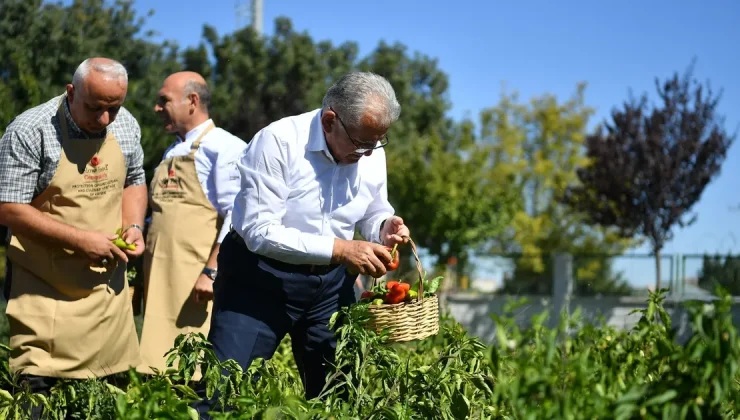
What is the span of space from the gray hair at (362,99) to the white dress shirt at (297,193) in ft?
0.47

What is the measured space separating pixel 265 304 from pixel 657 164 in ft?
72.1

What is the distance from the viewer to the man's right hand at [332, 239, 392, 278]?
3462 millimetres

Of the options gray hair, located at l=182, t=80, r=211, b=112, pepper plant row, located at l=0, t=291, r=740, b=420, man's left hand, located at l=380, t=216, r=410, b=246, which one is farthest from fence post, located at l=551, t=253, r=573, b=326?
man's left hand, located at l=380, t=216, r=410, b=246

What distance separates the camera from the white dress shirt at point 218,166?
16.7 ft

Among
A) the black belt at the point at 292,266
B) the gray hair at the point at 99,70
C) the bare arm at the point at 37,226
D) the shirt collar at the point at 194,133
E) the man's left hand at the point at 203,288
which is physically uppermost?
the gray hair at the point at 99,70

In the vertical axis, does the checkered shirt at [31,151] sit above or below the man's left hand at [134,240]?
above

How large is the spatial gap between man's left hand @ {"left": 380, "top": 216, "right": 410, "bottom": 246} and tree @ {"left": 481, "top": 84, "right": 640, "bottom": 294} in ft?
96.4

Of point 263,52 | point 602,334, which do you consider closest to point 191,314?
point 602,334

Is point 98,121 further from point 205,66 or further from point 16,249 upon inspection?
point 205,66

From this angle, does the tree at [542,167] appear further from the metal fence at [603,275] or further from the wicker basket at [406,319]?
the wicker basket at [406,319]

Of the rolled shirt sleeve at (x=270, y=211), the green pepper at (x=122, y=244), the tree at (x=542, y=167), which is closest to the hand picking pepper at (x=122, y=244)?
the green pepper at (x=122, y=244)

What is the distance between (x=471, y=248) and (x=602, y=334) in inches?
1027

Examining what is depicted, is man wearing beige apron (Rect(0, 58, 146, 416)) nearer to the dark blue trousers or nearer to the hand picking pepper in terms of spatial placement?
the hand picking pepper

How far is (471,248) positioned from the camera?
3131 centimetres
